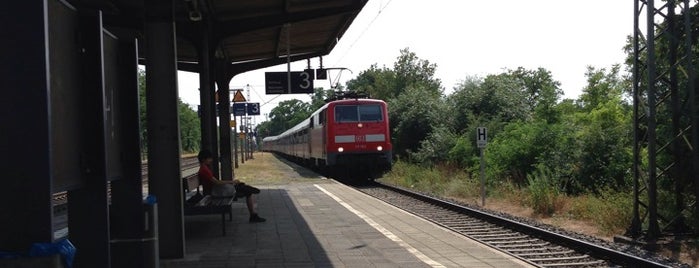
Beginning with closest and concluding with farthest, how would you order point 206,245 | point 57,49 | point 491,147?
1. point 57,49
2. point 206,245
3. point 491,147

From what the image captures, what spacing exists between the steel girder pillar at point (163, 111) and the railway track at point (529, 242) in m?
4.27

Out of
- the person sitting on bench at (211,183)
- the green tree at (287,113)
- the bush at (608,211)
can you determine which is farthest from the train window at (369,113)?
the green tree at (287,113)

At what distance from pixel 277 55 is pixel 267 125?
5048 inches

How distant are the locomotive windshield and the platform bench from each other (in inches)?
491

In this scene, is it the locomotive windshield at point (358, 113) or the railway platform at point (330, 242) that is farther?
the locomotive windshield at point (358, 113)

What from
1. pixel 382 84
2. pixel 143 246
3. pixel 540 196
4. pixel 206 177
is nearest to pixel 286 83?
pixel 540 196

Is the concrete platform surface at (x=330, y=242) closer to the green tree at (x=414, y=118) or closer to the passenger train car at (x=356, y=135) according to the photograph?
the passenger train car at (x=356, y=135)

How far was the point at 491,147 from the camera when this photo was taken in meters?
22.5

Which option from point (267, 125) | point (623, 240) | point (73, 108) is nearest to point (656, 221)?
point (623, 240)

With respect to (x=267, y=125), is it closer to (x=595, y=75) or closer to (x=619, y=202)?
(x=595, y=75)

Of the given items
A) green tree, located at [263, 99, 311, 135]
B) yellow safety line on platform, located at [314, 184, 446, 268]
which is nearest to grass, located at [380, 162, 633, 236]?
yellow safety line on platform, located at [314, 184, 446, 268]

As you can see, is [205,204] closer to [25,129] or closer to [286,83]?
[25,129]

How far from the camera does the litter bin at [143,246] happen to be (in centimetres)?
523

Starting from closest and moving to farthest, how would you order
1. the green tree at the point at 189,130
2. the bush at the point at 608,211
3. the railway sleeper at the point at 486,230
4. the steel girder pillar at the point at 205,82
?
1. the railway sleeper at the point at 486,230
2. the bush at the point at 608,211
3. the steel girder pillar at the point at 205,82
4. the green tree at the point at 189,130
